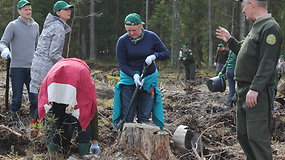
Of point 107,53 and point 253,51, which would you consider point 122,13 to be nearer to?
point 107,53

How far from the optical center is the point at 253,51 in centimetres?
389

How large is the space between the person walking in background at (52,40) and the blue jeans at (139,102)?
0.96 m

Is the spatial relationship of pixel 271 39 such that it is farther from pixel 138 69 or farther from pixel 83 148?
pixel 83 148

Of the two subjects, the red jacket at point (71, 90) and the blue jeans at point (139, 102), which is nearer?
the red jacket at point (71, 90)

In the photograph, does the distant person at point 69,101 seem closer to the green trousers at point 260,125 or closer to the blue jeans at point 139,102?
the blue jeans at point 139,102

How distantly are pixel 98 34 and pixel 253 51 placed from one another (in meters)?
41.6

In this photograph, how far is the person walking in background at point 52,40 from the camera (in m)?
5.50

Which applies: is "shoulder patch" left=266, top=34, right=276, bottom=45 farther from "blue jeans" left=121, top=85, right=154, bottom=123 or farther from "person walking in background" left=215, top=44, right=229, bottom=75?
"person walking in background" left=215, top=44, right=229, bottom=75

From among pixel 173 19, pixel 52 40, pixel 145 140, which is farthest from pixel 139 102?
pixel 173 19

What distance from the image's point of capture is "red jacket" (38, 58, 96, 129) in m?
4.38

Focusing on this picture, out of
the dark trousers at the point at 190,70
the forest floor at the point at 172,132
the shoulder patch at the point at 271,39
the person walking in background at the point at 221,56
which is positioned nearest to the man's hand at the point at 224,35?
the shoulder patch at the point at 271,39

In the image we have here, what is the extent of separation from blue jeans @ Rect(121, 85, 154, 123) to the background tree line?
71.4 ft

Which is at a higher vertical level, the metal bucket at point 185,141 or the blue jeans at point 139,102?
the blue jeans at point 139,102

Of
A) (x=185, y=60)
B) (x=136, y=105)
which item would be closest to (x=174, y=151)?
Result: (x=136, y=105)
